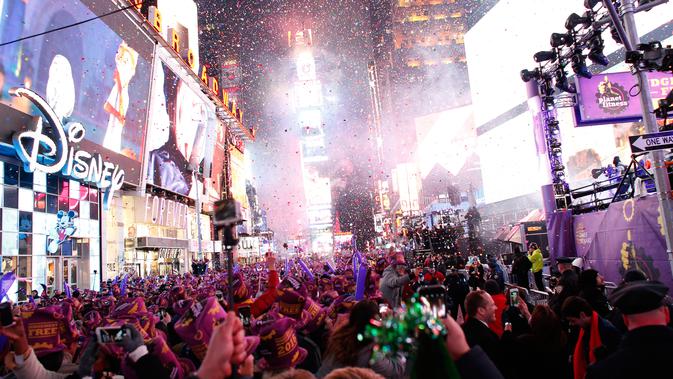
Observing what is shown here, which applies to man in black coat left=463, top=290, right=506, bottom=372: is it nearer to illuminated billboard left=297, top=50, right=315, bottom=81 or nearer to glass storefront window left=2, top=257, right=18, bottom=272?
glass storefront window left=2, top=257, right=18, bottom=272

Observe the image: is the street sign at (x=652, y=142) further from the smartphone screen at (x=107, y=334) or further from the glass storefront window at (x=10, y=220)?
the glass storefront window at (x=10, y=220)

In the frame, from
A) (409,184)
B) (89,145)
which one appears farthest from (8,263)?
(409,184)

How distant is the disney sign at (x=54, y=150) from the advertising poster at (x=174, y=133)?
35.1 feet

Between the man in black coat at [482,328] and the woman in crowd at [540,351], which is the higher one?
the man in black coat at [482,328]

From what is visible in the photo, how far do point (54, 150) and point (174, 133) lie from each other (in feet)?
83.7

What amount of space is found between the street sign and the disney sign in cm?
2645

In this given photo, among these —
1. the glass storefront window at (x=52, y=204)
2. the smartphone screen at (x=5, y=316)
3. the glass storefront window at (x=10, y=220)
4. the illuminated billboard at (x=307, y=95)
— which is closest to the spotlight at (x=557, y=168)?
the smartphone screen at (x=5, y=316)

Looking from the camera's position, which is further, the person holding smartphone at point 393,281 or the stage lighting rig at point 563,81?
the stage lighting rig at point 563,81

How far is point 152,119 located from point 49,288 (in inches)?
779

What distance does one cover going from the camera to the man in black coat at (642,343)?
2.61 m

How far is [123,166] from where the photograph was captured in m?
38.1

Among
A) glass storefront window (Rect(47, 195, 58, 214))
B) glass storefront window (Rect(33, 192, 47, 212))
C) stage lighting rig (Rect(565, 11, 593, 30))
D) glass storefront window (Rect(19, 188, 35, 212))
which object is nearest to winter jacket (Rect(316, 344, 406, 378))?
stage lighting rig (Rect(565, 11, 593, 30))

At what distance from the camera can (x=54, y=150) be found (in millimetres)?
26719

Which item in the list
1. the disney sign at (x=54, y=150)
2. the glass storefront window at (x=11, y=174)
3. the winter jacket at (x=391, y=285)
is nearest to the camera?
the winter jacket at (x=391, y=285)
